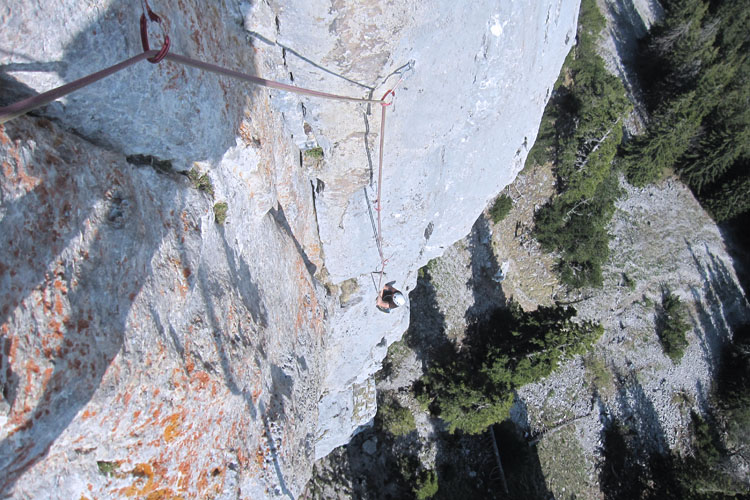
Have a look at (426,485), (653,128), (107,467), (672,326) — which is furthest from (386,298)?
(653,128)

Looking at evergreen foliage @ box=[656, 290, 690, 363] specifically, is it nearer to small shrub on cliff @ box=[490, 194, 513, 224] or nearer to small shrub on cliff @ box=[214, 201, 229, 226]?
small shrub on cliff @ box=[490, 194, 513, 224]

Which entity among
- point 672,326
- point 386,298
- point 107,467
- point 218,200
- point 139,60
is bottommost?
point 107,467

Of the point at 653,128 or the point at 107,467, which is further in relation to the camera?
the point at 653,128

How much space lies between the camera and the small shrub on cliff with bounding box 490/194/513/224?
580 inches

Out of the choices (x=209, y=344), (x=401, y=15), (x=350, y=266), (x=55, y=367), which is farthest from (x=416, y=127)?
(x=55, y=367)

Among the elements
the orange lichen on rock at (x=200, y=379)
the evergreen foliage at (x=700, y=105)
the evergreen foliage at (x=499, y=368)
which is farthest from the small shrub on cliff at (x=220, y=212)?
the evergreen foliage at (x=700, y=105)

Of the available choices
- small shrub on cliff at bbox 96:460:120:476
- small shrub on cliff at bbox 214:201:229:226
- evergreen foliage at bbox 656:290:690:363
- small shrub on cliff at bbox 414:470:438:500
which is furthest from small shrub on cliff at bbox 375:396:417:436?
evergreen foliage at bbox 656:290:690:363

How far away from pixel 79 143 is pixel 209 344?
7.53 feet

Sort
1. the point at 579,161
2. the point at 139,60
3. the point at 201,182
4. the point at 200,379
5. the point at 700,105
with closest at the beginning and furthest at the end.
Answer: the point at 139,60 → the point at 200,379 → the point at 201,182 → the point at 579,161 → the point at 700,105

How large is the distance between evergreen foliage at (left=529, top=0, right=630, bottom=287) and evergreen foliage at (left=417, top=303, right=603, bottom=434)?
3.10 meters

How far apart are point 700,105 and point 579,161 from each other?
888cm

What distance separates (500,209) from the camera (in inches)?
579

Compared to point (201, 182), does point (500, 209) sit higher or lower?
higher

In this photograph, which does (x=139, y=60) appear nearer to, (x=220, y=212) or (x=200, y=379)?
(x=220, y=212)
